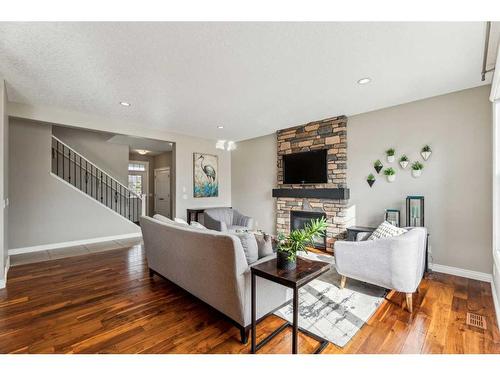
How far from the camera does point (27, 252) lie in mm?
4297

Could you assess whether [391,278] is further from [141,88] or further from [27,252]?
[27,252]


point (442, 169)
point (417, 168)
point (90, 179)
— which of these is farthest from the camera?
point (90, 179)

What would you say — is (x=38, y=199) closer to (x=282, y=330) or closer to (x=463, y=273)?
(x=282, y=330)

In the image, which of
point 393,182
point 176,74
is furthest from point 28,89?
point 393,182

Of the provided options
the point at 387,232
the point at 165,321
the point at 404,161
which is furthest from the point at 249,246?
the point at 404,161

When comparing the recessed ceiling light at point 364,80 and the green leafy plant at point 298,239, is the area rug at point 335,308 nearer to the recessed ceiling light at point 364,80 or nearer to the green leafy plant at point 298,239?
the green leafy plant at point 298,239

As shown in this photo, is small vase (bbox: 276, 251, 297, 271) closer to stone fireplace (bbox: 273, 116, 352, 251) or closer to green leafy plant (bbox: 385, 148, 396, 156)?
stone fireplace (bbox: 273, 116, 352, 251)

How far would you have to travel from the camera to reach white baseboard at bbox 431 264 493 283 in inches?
119

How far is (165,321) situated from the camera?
2133 mm

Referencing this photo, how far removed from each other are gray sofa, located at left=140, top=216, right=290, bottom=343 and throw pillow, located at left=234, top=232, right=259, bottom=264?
0.23 ft

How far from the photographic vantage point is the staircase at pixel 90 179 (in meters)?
5.68

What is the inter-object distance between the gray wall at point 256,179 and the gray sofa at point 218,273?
3.41 metres

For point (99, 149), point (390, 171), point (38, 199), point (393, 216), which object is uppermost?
point (99, 149)

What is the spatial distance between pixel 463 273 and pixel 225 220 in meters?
4.12
